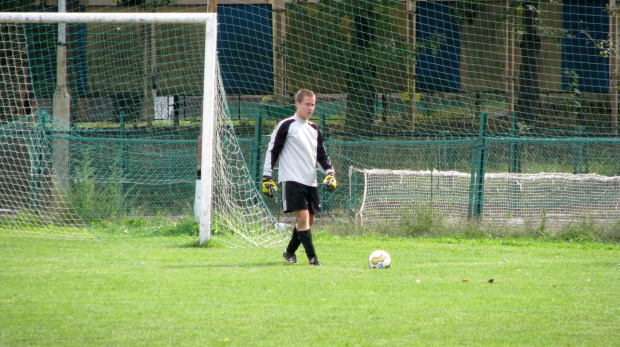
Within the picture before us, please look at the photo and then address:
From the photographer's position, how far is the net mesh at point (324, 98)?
12.8m

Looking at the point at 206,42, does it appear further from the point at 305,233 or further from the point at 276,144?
the point at 305,233

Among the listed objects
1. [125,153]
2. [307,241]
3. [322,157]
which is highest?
[322,157]

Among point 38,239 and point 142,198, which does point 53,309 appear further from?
point 142,198

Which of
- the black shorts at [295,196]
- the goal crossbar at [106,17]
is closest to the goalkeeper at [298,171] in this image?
the black shorts at [295,196]

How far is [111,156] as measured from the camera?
44.0 feet

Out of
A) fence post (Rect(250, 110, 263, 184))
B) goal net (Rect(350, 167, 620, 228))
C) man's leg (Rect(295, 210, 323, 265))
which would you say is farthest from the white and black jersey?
fence post (Rect(250, 110, 263, 184))

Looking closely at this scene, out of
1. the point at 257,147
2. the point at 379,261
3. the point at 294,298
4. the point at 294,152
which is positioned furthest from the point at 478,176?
the point at 294,298

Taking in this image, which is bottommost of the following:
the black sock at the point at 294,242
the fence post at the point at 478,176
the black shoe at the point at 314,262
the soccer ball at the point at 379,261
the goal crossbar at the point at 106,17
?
the black shoe at the point at 314,262

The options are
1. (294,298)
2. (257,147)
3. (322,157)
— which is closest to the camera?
(294,298)

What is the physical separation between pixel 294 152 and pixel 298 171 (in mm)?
203

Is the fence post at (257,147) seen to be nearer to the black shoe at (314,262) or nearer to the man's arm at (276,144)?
the man's arm at (276,144)

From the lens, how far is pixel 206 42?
905 cm

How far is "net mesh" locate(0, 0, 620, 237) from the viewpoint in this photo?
1277 centimetres

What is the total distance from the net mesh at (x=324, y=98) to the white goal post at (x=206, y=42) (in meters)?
3.08
